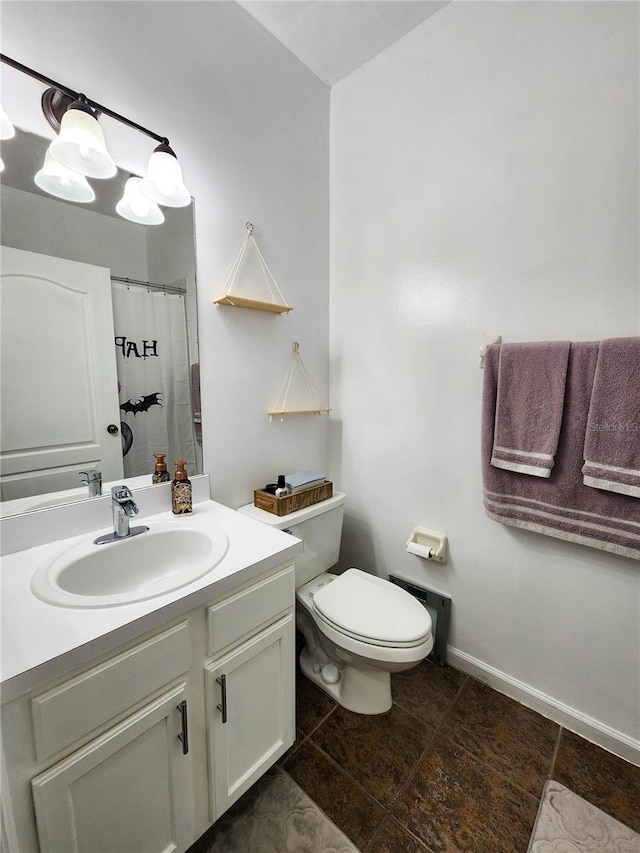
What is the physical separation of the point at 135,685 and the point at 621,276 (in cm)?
171

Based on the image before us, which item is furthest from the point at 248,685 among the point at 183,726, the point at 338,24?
Result: the point at 338,24

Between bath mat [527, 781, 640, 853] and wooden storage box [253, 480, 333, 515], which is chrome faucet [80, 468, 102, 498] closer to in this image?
wooden storage box [253, 480, 333, 515]

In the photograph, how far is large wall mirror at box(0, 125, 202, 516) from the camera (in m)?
0.98

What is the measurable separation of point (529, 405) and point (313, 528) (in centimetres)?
96

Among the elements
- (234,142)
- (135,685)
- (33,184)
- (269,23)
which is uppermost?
(269,23)

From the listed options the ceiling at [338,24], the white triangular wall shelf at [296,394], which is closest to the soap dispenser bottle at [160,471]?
the white triangular wall shelf at [296,394]

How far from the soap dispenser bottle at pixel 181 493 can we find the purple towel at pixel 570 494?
3.65ft

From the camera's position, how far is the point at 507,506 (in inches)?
53.0

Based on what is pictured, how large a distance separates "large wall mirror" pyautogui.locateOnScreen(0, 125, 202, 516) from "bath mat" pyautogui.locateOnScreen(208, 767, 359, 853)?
1056mm

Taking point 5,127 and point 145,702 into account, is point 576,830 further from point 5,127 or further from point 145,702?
point 5,127

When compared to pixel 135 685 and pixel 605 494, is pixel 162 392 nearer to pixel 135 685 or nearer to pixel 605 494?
pixel 135 685

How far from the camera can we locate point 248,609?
955 mm

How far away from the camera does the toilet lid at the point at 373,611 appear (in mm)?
1208

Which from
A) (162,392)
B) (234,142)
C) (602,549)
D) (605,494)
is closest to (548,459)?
(605,494)
